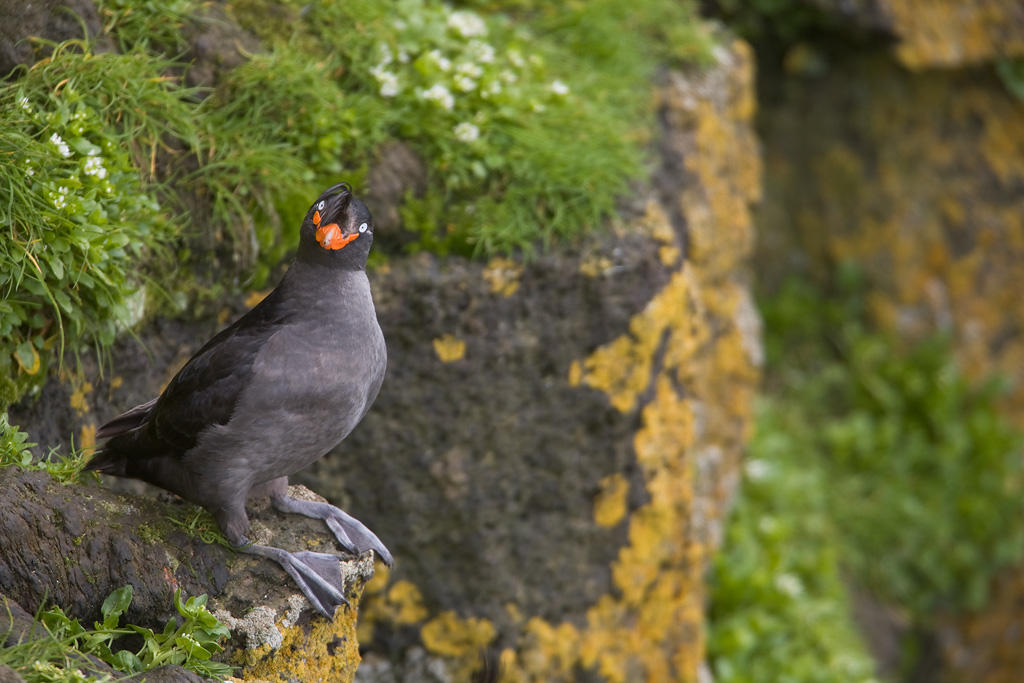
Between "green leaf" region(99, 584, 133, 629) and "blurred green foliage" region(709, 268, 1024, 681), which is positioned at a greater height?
"green leaf" region(99, 584, 133, 629)

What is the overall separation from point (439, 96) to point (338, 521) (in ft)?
6.14

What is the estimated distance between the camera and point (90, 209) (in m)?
3.29

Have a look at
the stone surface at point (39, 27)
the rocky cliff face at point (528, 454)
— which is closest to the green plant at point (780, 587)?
the rocky cliff face at point (528, 454)

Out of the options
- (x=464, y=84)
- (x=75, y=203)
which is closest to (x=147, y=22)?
(x=75, y=203)

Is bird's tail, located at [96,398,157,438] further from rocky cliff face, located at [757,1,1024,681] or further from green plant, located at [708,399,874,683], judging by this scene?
rocky cliff face, located at [757,1,1024,681]

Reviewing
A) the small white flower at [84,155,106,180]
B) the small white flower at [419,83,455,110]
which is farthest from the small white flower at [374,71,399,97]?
the small white flower at [84,155,106,180]

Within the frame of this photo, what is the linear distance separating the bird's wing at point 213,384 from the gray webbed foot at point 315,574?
0.43 m

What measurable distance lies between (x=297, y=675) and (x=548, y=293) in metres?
1.92

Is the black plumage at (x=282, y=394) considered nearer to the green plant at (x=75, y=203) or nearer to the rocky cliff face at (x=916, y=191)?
the green plant at (x=75, y=203)

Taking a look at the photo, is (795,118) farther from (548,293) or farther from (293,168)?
(293,168)

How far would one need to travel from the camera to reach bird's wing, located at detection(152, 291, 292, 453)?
2994 mm

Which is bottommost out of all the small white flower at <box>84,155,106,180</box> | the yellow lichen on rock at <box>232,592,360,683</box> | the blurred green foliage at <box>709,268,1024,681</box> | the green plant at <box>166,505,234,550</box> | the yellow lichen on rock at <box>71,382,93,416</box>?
the blurred green foliage at <box>709,268,1024,681</box>

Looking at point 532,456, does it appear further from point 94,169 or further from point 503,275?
point 94,169

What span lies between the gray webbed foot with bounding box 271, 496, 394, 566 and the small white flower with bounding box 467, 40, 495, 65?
2.18 metres
